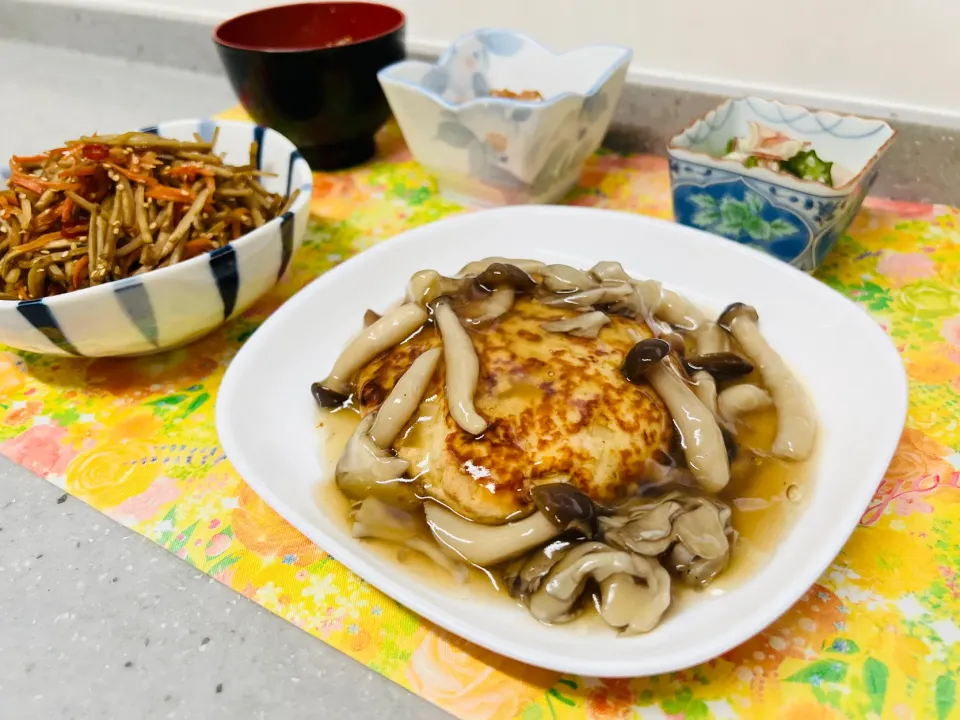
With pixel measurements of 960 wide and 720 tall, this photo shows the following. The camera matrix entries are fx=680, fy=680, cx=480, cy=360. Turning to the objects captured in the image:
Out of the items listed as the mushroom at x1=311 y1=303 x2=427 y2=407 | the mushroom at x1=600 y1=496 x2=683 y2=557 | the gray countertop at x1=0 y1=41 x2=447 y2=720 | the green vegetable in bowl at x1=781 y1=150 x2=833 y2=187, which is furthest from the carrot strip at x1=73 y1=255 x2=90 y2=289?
the green vegetable in bowl at x1=781 y1=150 x2=833 y2=187

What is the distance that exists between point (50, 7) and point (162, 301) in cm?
383

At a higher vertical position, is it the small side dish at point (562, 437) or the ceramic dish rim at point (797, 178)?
the ceramic dish rim at point (797, 178)

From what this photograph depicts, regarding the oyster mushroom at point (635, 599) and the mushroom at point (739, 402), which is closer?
the oyster mushroom at point (635, 599)

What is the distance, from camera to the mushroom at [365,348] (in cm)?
153

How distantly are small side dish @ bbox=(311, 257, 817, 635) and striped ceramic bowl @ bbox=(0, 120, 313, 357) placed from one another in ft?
1.00

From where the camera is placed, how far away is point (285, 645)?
1.14 meters

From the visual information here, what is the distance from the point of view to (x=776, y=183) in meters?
1.71

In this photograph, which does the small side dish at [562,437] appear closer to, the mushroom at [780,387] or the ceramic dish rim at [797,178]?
the mushroom at [780,387]

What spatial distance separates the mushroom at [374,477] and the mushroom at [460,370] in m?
0.15

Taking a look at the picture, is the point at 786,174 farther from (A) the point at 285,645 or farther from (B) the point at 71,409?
(B) the point at 71,409

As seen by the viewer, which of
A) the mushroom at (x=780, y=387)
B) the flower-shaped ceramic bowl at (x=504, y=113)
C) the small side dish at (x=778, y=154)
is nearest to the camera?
the mushroom at (x=780, y=387)

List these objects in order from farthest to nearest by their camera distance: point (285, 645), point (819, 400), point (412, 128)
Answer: point (412, 128) < point (819, 400) < point (285, 645)

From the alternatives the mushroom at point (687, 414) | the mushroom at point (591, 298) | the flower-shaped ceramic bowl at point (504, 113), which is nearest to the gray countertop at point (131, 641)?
the mushroom at point (687, 414)

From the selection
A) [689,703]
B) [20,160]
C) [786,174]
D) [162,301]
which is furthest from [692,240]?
[20,160]
